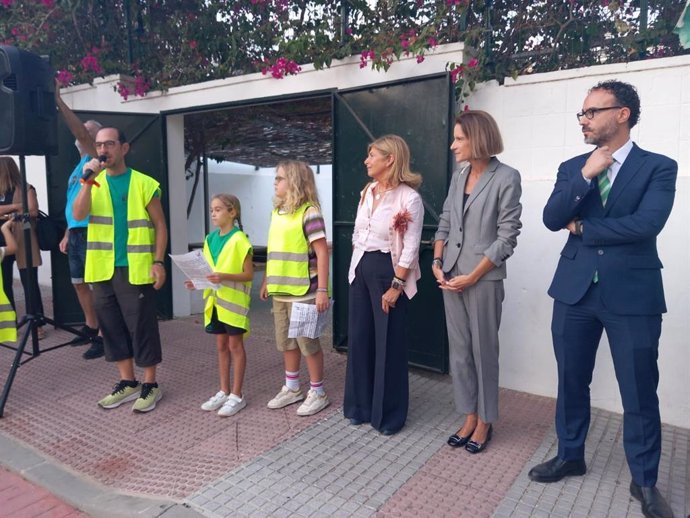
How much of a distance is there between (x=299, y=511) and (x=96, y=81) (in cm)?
569

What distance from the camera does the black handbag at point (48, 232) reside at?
5.35 meters

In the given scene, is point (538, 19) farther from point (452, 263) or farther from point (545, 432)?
point (545, 432)

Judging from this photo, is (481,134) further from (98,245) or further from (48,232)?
(48,232)

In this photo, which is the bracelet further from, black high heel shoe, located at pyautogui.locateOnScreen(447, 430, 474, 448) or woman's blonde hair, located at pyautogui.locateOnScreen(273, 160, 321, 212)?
woman's blonde hair, located at pyautogui.locateOnScreen(273, 160, 321, 212)

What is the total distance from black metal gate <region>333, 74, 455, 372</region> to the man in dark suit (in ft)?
5.29

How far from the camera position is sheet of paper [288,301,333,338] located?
3631mm

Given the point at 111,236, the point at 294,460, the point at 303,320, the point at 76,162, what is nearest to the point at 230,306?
the point at 303,320

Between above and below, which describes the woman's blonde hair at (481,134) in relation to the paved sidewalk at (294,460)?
above

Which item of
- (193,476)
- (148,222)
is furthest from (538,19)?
(193,476)

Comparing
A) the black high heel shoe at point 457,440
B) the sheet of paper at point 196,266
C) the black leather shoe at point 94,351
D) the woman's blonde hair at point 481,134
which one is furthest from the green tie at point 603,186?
the black leather shoe at point 94,351

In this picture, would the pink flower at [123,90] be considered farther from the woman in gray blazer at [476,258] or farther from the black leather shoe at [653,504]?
the black leather shoe at [653,504]

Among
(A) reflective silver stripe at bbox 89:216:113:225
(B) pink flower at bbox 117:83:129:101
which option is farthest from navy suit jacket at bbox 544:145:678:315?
(B) pink flower at bbox 117:83:129:101

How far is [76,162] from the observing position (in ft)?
19.9

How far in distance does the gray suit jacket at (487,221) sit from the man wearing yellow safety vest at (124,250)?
2062 mm
